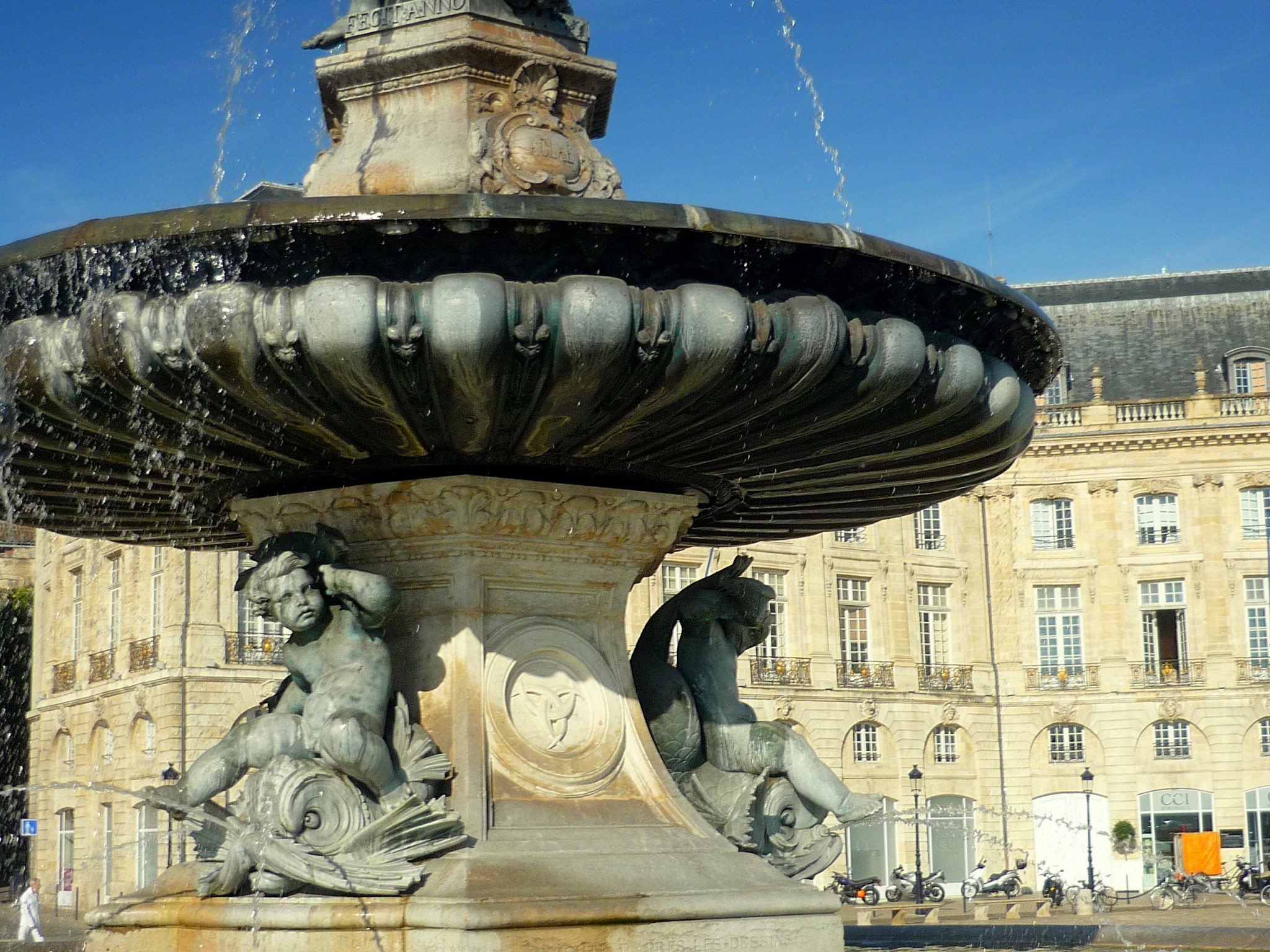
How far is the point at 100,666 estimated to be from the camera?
39.3m

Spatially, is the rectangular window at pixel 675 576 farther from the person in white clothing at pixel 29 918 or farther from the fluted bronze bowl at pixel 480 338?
the fluted bronze bowl at pixel 480 338

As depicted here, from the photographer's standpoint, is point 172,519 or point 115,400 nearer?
point 115,400

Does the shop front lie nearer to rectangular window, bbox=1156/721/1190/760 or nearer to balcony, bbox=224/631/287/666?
rectangular window, bbox=1156/721/1190/760

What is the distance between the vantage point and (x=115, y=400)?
219 inches

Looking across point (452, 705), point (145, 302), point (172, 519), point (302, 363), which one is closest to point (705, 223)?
point (302, 363)

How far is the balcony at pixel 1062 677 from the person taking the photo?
49.6 m

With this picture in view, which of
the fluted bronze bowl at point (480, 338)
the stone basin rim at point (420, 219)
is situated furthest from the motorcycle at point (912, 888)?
the stone basin rim at point (420, 219)

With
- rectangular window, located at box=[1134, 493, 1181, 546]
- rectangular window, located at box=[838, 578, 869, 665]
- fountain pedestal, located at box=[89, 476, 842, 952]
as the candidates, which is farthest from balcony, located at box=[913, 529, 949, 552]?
fountain pedestal, located at box=[89, 476, 842, 952]

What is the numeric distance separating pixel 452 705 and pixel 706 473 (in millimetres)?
1291

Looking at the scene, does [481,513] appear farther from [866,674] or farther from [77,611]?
[866,674]

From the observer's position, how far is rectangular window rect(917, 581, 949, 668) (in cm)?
4975

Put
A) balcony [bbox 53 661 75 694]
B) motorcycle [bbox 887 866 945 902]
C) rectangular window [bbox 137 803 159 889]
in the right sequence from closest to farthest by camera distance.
Result: rectangular window [bbox 137 803 159 889], motorcycle [bbox 887 866 945 902], balcony [bbox 53 661 75 694]

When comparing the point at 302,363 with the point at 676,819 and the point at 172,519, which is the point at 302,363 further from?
the point at 172,519

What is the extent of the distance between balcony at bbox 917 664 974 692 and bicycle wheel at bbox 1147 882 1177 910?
52.5 feet
